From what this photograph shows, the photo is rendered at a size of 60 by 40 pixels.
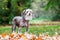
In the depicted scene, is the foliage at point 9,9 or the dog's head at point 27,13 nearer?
the dog's head at point 27,13

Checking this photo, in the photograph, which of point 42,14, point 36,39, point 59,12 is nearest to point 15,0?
point 59,12

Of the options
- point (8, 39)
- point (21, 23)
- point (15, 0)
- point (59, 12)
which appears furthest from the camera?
point (59, 12)

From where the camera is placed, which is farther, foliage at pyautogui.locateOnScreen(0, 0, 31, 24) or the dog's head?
foliage at pyautogui.locateOnScreen(0, 0, 31, 24)

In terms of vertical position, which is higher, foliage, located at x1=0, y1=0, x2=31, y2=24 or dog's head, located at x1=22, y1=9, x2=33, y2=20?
dog's head, located at x1=22, y1=9, x2=33, y2=20

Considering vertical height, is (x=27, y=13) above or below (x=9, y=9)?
above

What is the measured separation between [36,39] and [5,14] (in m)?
22.9

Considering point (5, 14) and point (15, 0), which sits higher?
point (15, 0)

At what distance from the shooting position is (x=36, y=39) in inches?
154

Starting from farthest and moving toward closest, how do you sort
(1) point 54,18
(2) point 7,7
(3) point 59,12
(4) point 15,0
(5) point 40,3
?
(5) point 40,3, (1) point 54,18, (3) point 59,12, (2) point 7,7, (4) point 15,0

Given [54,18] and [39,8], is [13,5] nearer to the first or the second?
[54,18]

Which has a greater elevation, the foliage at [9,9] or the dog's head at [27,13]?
the dog's head at [27,13]

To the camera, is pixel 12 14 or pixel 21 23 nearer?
pixel 21 23

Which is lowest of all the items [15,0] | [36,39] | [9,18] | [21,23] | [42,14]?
[42,14]

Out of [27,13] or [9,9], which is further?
[9,9]
